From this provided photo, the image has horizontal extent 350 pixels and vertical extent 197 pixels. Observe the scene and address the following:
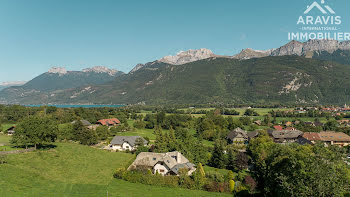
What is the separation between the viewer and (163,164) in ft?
154

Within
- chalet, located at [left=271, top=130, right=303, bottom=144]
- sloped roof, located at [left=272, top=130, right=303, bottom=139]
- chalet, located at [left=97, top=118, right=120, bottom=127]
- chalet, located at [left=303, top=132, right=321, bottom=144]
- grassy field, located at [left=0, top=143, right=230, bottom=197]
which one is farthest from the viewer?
chalet, located at [left=97, top=118, right=120, bottom=127]

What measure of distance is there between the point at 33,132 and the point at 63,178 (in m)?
17.7

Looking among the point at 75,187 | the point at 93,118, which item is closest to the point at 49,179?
the point at 75,187

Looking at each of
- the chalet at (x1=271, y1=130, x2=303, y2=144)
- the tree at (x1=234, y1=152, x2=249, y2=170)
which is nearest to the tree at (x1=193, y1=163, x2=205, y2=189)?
the tree at (x1=234, y1=152, x2=249, y2=170)

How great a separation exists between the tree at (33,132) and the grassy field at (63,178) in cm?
338

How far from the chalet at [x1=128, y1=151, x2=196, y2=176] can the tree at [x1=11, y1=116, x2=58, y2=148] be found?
790 inches

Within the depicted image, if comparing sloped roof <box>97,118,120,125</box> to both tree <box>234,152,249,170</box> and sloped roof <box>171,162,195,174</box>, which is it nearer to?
sloped roof <box>171,162,195,174</box>

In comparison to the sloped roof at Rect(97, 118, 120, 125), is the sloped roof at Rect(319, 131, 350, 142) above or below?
below

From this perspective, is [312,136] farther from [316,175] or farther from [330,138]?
[316,175]

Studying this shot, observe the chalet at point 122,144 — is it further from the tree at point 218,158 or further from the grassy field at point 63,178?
the tree at point 218,158

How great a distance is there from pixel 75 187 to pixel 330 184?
1253 inches

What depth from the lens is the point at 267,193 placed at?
104 feet

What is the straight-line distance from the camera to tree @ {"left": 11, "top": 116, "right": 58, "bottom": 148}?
4850cm

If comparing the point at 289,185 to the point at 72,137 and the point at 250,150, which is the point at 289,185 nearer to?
the point at 250,150
